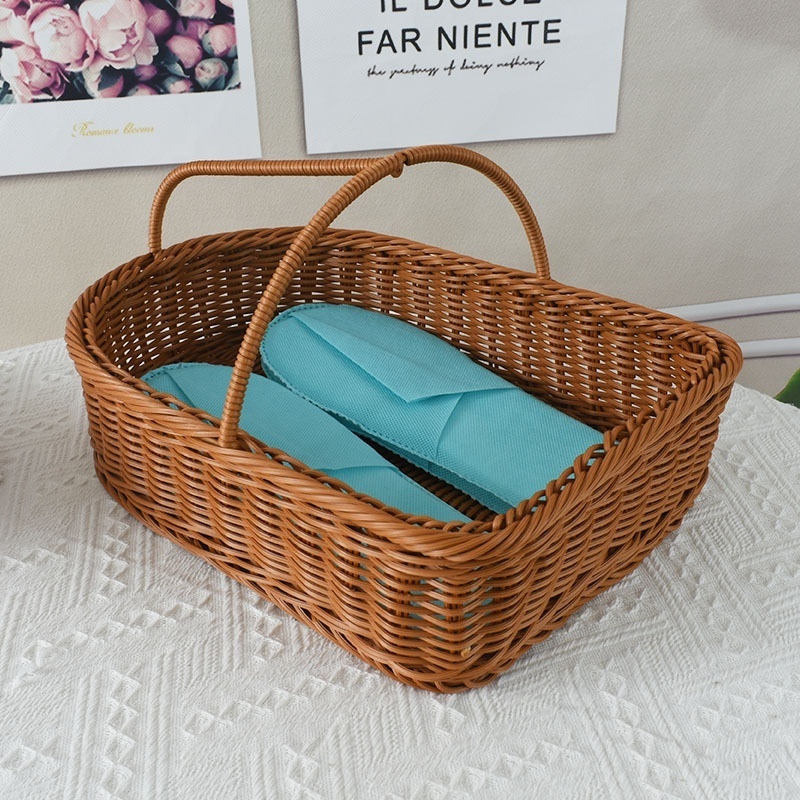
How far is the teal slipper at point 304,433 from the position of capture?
0.70 metres

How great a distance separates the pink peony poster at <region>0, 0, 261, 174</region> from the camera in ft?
3.57

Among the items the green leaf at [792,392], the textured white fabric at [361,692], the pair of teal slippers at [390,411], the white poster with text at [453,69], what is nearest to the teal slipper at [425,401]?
the pair of teal slippers at [390,411]

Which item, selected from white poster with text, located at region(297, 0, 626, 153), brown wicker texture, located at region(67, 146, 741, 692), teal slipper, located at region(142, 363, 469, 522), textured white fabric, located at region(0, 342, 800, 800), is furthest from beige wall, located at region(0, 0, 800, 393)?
textured white fabric, located at region(0, 342, 800, 800)

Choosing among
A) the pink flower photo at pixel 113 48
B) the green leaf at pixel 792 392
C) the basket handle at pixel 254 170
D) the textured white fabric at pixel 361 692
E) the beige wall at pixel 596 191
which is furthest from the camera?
the green leaf at pixel 792 392

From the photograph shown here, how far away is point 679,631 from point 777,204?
104cm

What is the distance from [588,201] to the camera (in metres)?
1.35

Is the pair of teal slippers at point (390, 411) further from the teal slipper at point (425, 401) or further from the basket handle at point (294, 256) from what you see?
the basket handle at point (294, 256)

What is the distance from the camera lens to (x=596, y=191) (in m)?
1.34

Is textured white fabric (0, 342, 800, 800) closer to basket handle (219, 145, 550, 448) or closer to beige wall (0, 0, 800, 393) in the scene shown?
basket handle (219, 145, 550, 448)

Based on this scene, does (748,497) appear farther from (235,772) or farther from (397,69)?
(397,69)

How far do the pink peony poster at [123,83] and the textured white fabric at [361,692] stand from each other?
629 millimetres

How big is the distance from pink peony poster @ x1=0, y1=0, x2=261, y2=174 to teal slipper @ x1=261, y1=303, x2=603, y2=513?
40cm

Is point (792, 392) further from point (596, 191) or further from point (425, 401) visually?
point (425, 401)

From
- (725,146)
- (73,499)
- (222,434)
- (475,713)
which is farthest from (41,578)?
(725,146)
